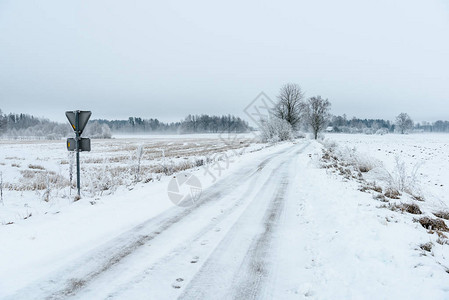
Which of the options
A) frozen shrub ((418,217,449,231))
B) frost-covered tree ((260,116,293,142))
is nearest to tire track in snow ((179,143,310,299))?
frozen shrub ((418,217,449,231))

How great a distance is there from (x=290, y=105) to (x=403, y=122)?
9892 cm

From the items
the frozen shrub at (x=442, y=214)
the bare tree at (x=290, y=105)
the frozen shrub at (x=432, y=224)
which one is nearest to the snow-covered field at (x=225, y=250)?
the frozen shrub at (x=432, y=224)

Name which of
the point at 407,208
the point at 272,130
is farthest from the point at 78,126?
the point at 272,130

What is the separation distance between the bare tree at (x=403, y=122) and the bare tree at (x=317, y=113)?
272 ft

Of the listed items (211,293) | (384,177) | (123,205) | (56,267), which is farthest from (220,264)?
(384,177)

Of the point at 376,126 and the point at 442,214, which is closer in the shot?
the point at 442,214

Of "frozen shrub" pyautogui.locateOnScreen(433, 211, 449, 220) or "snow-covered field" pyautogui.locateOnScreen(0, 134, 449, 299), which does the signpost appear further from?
"frozen shrub" pyautogui.locateOnScreen(433, 211, 449, 220)

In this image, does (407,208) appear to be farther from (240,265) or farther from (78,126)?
(78,126)

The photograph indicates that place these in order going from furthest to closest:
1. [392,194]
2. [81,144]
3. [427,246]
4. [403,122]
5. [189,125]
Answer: [189,125], [403,122], [81,144], [392,194], [427,246]

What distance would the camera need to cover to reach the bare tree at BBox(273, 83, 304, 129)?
53.3m

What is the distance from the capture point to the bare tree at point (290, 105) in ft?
175

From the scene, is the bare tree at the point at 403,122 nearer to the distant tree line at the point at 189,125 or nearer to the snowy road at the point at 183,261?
the distant tree line at the point at 189,125

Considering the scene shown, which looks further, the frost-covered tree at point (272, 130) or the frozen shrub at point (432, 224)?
the frost-covered tree at point (272, 130)

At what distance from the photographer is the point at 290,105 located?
53969 millimetres
